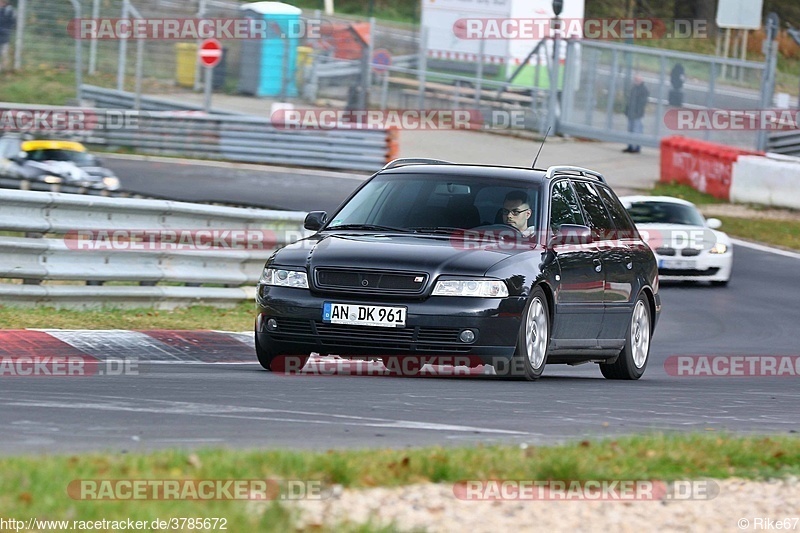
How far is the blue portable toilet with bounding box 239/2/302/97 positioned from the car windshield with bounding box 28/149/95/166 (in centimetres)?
985

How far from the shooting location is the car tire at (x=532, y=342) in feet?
31.1

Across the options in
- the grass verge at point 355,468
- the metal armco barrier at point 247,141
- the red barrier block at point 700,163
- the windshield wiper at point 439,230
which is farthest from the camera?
the metal armco barrier at point 247,141

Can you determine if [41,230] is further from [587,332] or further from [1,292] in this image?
[587,332]

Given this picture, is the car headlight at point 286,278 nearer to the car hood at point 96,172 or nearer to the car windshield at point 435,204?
the car windshield at point 435,204

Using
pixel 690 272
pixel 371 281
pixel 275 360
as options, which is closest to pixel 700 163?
pixel 690 272

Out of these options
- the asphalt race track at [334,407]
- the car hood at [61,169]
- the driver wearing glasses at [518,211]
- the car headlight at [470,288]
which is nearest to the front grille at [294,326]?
the asphalt race track at [334,407]

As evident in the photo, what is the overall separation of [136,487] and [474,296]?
14.6ft

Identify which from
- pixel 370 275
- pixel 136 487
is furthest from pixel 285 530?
pixel 370 275

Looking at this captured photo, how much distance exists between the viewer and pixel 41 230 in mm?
12383

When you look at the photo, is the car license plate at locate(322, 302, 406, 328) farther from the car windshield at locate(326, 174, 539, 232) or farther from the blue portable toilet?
the blue portable toilet

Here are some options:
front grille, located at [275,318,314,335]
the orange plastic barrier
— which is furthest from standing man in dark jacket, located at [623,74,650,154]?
front grille, located at [275,318,314,335]

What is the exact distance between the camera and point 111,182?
2670 cm

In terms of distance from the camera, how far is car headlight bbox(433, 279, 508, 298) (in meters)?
9.26

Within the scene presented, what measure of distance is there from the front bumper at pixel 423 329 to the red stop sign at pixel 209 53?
2630 cm
